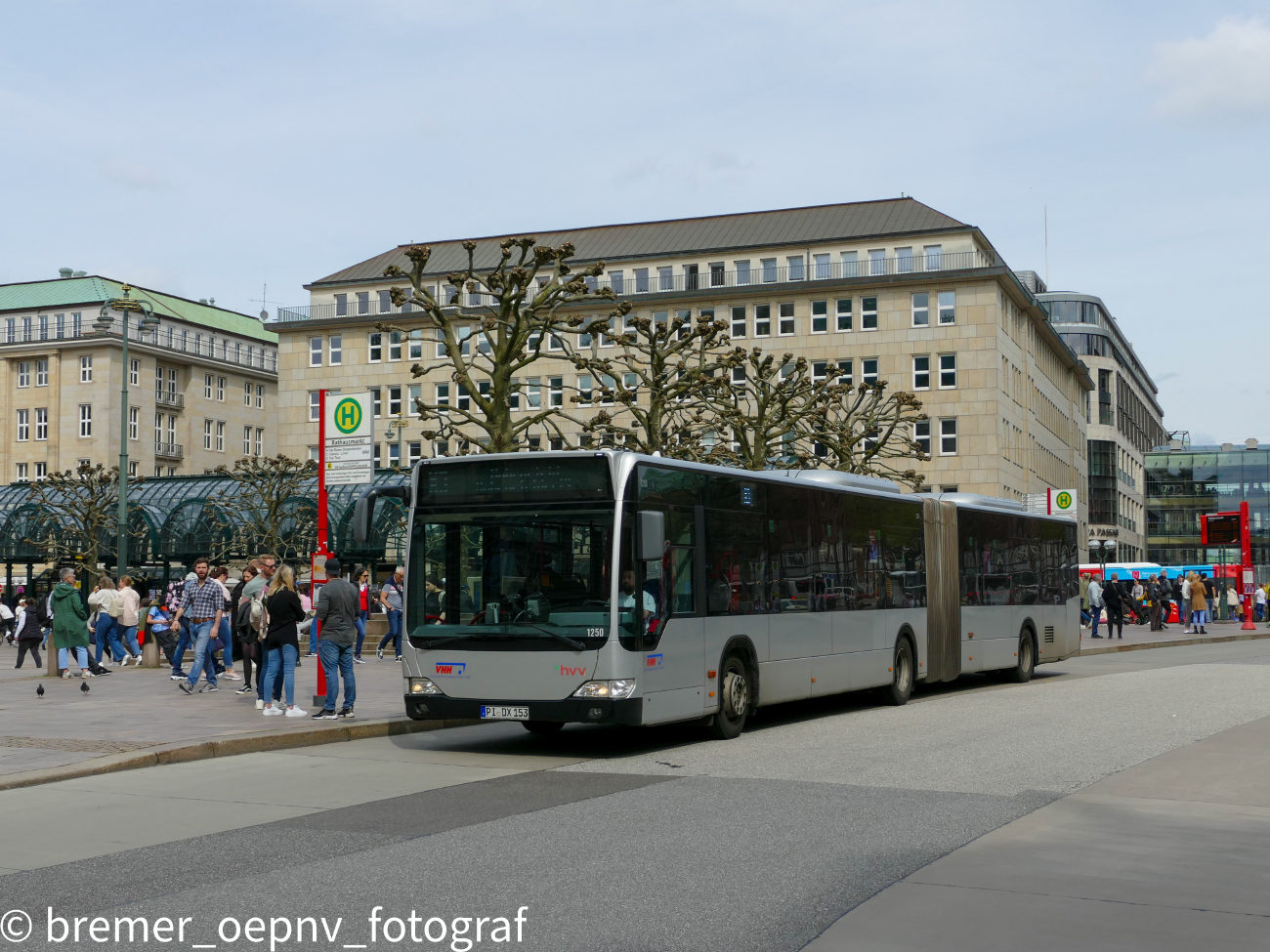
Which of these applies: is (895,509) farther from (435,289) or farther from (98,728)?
(435,289)

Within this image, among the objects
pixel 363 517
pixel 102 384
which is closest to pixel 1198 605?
pixel 363 517

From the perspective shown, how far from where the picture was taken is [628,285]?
85.5 meters

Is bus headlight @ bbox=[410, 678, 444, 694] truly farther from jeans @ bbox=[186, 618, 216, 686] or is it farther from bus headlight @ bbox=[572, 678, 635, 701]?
jeans @ bbox=[186, 618, 216, 686]

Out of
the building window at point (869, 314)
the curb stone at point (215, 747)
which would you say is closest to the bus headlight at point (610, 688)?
the curb stone at point (215, 747)

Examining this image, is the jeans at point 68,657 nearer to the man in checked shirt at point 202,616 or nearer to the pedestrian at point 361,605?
the man in checked shirt at point 202,616

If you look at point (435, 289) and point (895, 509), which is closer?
point (895, 509)

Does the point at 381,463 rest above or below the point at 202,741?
above

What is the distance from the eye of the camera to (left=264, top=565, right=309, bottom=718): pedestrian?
16.2 metres

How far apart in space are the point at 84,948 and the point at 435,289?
83.0 metres

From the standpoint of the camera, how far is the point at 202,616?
2111cm

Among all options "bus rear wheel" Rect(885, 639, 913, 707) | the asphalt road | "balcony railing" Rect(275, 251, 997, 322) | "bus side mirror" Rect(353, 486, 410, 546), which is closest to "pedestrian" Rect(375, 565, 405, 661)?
"bus rear wheel" Rect(885, 639, 913, 707)

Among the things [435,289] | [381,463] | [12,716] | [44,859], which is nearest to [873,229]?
[435,289]

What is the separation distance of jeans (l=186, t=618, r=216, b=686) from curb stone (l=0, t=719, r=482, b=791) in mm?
5041

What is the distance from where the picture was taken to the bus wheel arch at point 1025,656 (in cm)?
2379
